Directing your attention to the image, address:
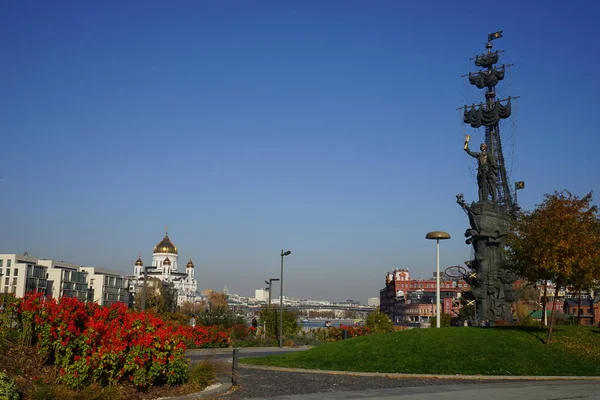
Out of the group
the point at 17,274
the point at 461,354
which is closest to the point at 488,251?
the point at 461,354

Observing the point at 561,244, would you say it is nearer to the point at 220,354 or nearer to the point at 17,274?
the point at 220,354

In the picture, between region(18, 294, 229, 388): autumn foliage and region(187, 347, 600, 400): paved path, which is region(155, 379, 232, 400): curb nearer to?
region(187, 347, 600, 400): paved path

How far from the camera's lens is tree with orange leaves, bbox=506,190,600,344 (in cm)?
2592

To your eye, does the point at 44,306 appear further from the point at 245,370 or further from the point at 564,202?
the point at 564,202

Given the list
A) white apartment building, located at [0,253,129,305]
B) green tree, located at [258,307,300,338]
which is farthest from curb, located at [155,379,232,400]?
white apartment building, located at [0,253,129,305]

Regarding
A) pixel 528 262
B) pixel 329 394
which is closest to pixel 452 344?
pixel 528 262

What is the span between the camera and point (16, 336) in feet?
47.4

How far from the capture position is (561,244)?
25641 millimetres

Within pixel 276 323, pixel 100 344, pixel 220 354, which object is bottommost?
pixel 220 354

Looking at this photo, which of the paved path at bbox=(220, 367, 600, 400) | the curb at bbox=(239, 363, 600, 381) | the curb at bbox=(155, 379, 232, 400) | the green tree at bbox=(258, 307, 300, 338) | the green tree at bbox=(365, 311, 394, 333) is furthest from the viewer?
the green tree at bbox=(258, 307, 300, 338)

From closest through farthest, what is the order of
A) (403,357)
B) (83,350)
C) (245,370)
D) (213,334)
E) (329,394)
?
(83,350) → (329,394) → (245,370) → (403,357) → (213,334)

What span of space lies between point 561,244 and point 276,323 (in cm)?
2759

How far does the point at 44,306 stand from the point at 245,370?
9137 mm

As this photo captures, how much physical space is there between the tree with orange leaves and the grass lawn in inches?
56.8
